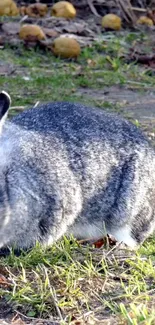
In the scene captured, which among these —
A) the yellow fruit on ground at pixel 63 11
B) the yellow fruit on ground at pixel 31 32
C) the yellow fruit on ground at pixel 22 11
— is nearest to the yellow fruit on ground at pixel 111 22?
the yellow fruit on ground at pixel 63 11

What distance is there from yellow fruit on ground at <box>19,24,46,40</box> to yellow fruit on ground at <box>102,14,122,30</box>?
1171 mm

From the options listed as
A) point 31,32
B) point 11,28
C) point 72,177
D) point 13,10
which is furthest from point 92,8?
point 72,177

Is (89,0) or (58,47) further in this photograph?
(89,0)

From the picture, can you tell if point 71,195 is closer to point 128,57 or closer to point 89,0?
point 128,57

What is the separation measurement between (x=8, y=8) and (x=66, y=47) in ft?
4.91

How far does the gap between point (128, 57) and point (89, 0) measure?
2.01m

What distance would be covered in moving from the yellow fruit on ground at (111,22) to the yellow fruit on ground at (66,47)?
47.9 inches

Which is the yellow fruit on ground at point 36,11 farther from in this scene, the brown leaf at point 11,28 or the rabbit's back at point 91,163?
the rabbit's back at point 91,163

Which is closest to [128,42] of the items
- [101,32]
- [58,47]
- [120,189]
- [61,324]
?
[101,32]

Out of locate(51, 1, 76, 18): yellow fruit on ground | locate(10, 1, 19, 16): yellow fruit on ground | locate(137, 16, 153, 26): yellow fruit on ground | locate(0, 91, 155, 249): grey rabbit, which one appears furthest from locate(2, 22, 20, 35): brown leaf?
locate(0, 91, 155, 249): grey rabbit

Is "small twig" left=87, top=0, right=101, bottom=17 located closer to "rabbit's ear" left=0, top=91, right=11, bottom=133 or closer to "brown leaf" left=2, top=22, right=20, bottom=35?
"brown leaf" left=2, top=22, right=20, bottom=35

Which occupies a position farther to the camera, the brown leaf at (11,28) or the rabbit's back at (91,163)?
the brown leaf at (11,28)

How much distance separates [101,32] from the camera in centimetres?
1067

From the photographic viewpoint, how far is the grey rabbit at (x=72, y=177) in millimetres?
4992
